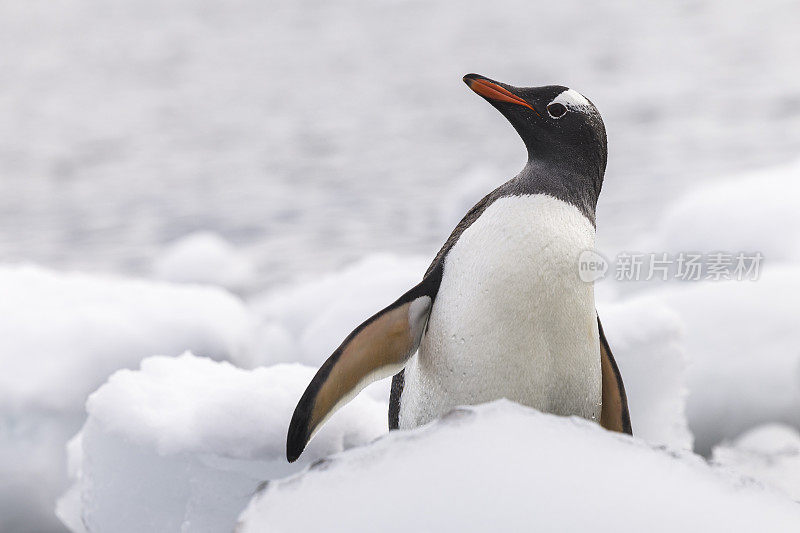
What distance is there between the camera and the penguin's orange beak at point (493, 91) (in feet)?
4.88

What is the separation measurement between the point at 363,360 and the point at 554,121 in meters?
0.49

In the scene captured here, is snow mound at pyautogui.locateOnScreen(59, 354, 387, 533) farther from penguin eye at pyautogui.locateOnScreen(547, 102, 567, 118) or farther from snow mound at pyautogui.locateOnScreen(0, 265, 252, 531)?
penguin eye at pyautogui.locateOnScreen(547, 102, 567, 118)

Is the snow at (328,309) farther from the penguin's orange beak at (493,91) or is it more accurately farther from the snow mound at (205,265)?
the snow mound at (205,265)

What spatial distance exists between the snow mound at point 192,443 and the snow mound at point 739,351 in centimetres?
100

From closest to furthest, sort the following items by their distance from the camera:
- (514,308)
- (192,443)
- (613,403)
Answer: (514,308)
(613,403)
(192,443)

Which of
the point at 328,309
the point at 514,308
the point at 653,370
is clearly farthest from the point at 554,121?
the point at 328,309

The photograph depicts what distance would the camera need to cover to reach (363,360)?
147cm

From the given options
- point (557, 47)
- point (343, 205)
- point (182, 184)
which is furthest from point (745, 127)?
point (557, 47)

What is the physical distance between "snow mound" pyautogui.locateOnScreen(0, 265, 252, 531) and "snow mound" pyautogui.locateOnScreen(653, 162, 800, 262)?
5.55 feet

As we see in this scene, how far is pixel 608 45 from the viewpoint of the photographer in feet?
40.7

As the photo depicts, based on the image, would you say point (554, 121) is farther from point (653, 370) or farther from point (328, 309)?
point (328, 309)

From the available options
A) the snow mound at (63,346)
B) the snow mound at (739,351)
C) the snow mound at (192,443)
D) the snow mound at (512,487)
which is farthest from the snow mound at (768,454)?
the snow mound at (63,346)

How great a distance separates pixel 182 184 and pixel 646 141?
364 centimetres

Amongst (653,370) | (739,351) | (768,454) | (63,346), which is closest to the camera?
(653,370)
